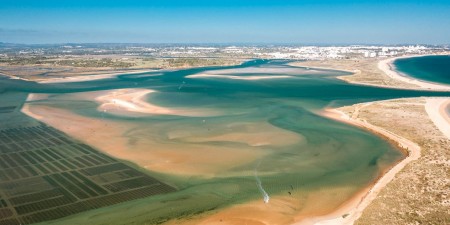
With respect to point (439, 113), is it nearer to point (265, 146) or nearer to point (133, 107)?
point (265, 146)

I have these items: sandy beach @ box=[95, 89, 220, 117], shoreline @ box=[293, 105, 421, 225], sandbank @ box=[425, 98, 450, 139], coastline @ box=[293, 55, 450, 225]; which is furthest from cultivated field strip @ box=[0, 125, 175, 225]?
sandbank @ box=[425, 98, 450, 139]

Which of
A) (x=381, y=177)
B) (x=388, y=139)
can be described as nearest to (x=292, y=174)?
(x=381, y=177)

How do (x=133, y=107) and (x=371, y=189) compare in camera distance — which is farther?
(x=133, y=107)

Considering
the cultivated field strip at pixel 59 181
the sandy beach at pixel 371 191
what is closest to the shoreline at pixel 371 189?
the sandy beach at pixel 371 191

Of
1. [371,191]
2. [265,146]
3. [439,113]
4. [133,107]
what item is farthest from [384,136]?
[133,107]

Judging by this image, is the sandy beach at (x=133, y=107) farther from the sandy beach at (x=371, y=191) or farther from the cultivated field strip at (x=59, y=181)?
the sandy beach at (x=371, y=191)

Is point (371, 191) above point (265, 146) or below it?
above
